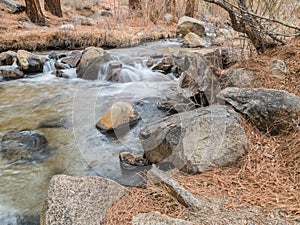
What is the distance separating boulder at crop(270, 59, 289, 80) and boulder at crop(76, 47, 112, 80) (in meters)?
4.51

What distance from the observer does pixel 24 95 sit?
208 inches

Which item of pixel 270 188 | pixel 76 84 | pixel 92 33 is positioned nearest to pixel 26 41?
pixel 92 33

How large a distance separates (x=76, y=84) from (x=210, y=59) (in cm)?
354

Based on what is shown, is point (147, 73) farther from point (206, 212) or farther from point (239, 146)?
point (206, 212)

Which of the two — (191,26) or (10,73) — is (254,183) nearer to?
(10,73)

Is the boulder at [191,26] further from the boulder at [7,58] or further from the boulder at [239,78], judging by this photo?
the boulder at [239,78]

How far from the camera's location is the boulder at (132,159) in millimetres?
2766

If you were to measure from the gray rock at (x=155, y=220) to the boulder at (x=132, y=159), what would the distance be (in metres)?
1.25

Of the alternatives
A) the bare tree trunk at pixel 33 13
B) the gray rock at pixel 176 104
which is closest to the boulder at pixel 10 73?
the gray rock at pixel 176 104

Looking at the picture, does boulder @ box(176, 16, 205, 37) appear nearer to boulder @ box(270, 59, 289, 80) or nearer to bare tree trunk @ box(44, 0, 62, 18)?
bare tree trunk @ box(44, 0, 62, 18)

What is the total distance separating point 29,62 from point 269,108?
20.9 ft

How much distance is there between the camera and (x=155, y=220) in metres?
1.42

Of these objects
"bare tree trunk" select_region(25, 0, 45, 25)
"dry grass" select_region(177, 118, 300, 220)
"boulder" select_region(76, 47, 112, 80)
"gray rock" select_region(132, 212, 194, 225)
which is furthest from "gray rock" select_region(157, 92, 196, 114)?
"bare tree trunk" select_region(25, 0, 45, 25)

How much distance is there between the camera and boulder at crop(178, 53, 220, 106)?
3.33m
